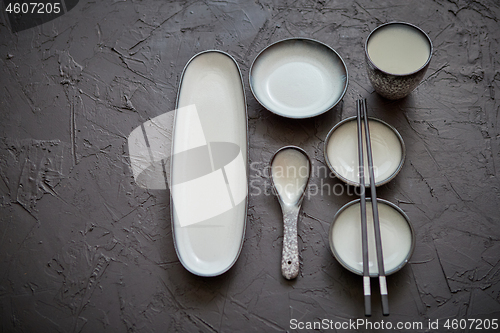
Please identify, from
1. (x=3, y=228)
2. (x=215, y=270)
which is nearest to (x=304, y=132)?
(x=215, y=270)

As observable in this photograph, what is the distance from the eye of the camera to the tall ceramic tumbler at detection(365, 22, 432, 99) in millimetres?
918

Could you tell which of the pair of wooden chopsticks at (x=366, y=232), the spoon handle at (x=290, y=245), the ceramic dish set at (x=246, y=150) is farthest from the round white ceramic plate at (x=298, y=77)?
the spoon handle at (x=290, y=245)

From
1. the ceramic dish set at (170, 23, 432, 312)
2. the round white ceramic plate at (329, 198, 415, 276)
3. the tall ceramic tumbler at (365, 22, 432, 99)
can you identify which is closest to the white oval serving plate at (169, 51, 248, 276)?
the ceramic dish set at (170, 23, 432, 312)

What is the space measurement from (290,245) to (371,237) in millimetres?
166

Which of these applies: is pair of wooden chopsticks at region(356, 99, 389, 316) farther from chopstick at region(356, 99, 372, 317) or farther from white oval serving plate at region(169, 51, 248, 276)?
white oval serving plate at region(169, 51, 248, 276)

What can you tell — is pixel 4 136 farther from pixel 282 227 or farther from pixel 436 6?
pixel 436 6

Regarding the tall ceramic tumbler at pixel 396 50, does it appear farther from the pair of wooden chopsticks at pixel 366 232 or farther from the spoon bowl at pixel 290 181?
the spoon bowl at pixel 290 181

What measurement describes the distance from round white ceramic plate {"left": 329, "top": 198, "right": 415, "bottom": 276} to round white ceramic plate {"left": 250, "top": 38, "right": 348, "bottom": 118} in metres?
0.26

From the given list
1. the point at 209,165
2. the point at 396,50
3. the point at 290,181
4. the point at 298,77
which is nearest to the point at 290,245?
the point at 290,181

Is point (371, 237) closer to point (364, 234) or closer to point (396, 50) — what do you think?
point (364, 234)

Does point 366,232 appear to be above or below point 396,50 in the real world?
below

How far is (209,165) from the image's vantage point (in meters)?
0.93

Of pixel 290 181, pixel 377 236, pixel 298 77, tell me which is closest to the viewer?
pixel 377 236

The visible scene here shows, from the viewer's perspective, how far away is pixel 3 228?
3.01 ft
